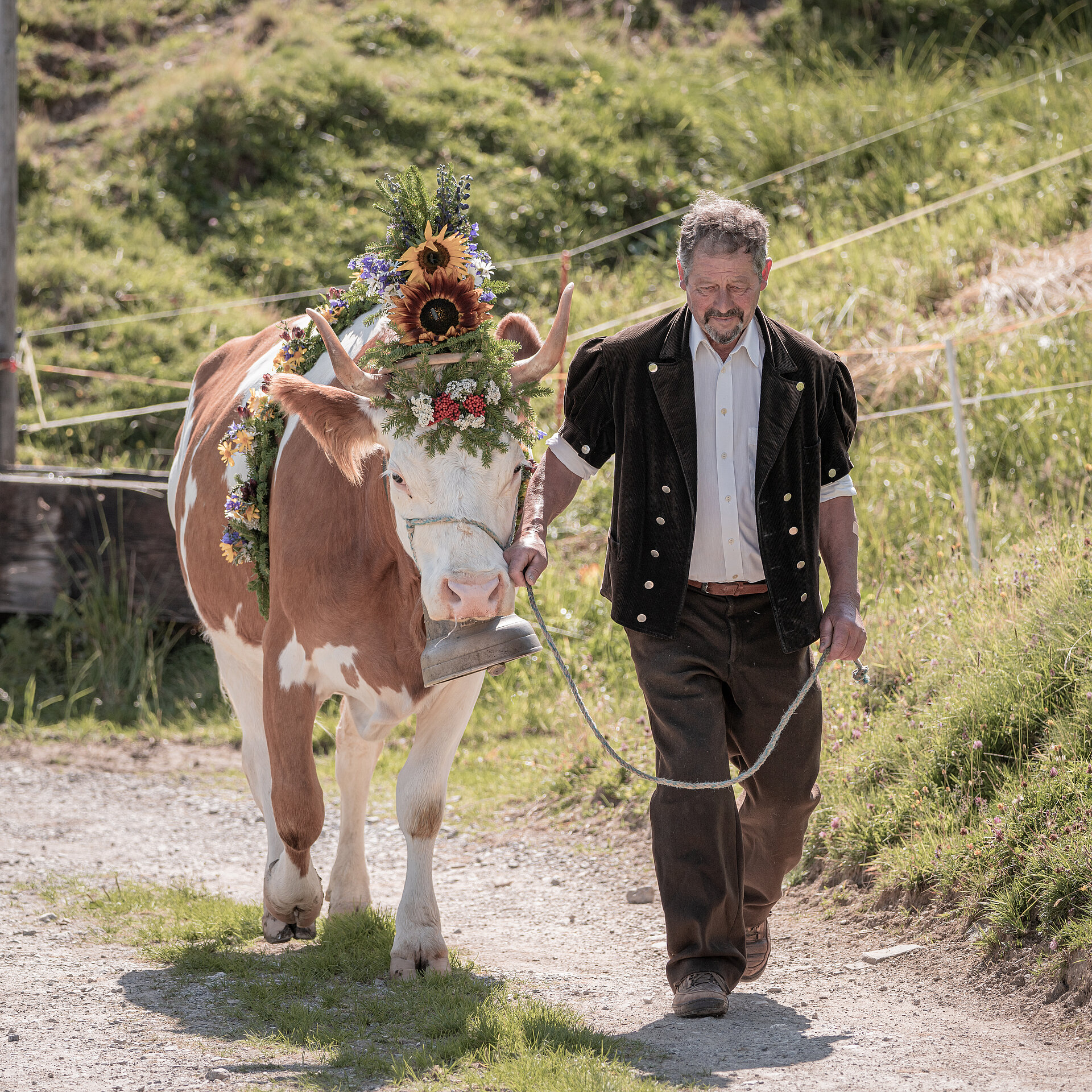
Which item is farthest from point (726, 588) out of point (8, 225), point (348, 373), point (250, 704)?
point (8, 225)

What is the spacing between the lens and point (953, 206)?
11281 mm

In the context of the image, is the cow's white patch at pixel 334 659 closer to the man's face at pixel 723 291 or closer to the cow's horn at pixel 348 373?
the cow's horn at pixel 348 373

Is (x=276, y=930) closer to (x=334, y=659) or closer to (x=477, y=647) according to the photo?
(x=334, y=659)

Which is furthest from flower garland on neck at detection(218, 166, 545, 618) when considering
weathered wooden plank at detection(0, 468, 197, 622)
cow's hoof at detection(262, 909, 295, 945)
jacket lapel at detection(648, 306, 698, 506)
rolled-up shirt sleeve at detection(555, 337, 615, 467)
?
weathered wooden plank at detection(0, 468, 197, 622)

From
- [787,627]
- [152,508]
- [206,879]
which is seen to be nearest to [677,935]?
[787,627]

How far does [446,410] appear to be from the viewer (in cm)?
387

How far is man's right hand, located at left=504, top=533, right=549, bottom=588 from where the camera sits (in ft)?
12.4

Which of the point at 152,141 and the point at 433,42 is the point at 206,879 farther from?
the point at 433,42

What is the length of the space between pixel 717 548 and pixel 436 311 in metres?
1.10

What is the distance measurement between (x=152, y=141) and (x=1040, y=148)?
8547 mm

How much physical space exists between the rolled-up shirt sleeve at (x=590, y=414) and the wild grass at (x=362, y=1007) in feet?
5.25

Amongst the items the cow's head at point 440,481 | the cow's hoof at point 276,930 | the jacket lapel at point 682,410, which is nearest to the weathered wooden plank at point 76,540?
the cow's hoof at point 276,930

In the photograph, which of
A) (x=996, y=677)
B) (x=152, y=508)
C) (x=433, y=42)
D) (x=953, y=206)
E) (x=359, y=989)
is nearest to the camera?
(x=359, y=989)

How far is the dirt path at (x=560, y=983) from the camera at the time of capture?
3469 mm
